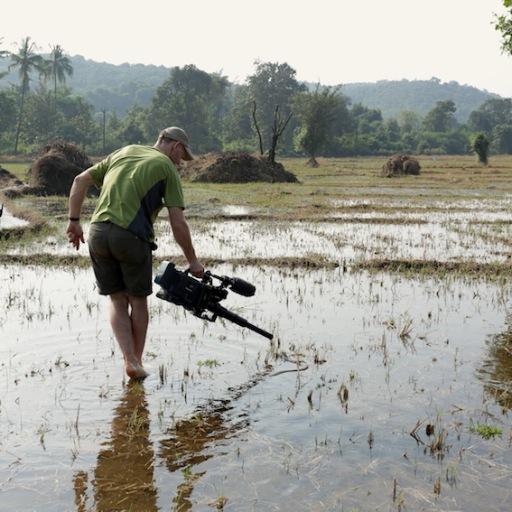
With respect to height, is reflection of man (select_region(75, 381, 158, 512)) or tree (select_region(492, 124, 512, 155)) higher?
tree (select_region(492, 124, 512, 155))

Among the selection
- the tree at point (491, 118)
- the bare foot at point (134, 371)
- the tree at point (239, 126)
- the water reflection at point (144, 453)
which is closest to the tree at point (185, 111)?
the tree at point (239, 126)

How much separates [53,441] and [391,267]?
687 cm

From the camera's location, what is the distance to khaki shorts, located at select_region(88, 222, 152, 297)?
203 inches

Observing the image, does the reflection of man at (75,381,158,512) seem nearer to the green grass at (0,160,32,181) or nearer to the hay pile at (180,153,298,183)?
the green grass at (0,160,32,181)

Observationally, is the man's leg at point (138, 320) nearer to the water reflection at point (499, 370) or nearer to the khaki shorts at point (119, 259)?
the khaki shorts at point (119, 259)

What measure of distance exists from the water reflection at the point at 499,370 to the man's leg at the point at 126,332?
2.48 m

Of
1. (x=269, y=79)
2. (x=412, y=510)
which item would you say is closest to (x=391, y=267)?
(x=412, y=510)

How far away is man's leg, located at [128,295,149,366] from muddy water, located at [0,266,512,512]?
22cm

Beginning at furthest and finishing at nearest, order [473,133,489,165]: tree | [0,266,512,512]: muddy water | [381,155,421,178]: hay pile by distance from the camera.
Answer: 1. [473,133,489,165]: tree
2. [381,155,421,178]: hay pile
3. [0,266,512,512]: muddy water

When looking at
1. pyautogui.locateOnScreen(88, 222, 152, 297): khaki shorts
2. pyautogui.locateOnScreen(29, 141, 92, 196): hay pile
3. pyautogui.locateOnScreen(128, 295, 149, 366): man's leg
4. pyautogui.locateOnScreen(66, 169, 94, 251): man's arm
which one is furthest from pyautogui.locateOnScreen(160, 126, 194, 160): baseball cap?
pyautogui.locateOnScreen(29, 141, 92, 196): hay pile

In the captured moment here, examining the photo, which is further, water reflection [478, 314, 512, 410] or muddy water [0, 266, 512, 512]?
water reflection [478, 314, 512, 410]

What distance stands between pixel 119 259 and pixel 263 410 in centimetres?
147

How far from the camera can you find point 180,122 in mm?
83312

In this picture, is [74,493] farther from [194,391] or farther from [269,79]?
[269,79]
